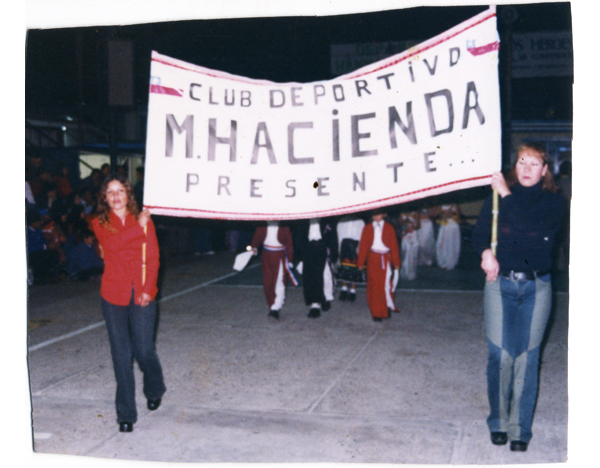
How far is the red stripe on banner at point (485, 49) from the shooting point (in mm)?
3562

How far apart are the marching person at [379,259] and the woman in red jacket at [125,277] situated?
158 inches

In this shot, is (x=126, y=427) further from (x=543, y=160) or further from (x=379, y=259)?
(x=379, y=259)

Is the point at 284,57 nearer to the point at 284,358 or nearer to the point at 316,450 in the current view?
the point at 284,358

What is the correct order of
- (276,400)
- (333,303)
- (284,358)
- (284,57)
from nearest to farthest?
(276,400), (284,358), (333,303), (284,57)

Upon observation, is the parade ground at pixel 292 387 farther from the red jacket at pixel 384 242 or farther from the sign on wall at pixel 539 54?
the sign on wall at pixel 539 54

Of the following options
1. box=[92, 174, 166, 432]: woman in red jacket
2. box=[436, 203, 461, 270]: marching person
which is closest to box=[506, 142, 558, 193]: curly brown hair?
box=[92, 174, 166, 432]: woman in red jacket

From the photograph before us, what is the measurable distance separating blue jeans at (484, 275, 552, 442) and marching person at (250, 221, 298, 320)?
438 cm

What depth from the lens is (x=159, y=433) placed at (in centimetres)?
463

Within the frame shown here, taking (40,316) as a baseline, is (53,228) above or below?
above

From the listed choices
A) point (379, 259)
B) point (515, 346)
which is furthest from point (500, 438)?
point (379, 259)

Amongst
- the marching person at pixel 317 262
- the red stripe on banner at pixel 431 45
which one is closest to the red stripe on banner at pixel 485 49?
the red stripe on banner at pixel 431 45

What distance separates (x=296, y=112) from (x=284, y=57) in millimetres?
15286

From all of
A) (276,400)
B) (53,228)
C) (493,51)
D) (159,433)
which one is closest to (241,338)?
(276,400)

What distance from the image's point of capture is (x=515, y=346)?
4.23 m
